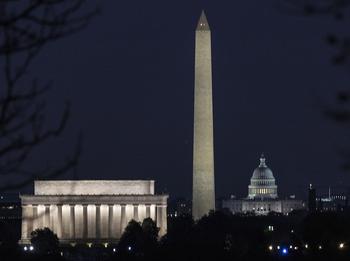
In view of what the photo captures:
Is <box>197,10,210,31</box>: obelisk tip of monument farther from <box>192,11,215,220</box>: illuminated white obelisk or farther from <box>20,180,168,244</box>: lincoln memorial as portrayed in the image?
<box>20,180,168,244</box>: lincoln memorial

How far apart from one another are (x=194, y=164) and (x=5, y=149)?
496ft

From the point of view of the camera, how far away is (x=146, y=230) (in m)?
152

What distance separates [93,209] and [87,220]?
147 cm

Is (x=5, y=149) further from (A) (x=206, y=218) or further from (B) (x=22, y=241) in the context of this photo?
(B) (x=22, y=241)

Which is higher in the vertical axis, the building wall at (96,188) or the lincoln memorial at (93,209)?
the building wall at (96,188)

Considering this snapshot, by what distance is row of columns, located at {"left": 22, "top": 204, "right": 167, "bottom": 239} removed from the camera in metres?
185

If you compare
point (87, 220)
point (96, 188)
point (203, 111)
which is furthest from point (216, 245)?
point (96, 188)

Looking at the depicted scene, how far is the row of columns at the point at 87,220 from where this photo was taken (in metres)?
185

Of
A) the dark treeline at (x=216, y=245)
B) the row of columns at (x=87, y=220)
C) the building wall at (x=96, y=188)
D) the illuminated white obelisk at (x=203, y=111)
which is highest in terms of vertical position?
the illuminated white obelisk at (x=203, y=111)

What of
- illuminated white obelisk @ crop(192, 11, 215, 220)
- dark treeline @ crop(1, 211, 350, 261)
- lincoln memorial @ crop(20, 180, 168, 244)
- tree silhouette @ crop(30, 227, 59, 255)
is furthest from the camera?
lincoln memorial @ crop(20, 180, 168, 244)

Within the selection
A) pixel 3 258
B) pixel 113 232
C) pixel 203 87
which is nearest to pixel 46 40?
pixel 3 258

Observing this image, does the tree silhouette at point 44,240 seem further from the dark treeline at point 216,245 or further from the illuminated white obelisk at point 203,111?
the illuminated white obelisk at point 203,111

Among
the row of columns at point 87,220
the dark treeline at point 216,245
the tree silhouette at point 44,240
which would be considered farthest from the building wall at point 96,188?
the dark treeline at point 216,245

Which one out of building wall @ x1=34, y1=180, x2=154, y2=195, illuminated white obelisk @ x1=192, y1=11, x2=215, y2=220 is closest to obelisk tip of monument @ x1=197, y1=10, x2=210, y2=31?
illuminated white obelisk @ x1=192, y1=11, x2=215, y2=220
